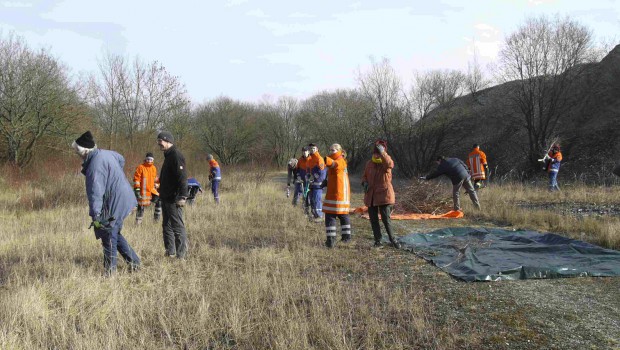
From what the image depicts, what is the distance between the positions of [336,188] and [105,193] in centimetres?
340

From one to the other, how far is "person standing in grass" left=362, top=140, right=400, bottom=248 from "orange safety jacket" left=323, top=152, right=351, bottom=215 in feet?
1.30

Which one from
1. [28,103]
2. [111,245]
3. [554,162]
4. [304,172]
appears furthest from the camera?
[28,103]

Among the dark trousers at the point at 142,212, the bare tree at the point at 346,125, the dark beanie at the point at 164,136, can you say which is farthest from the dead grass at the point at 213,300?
the bare tree at the point at 346,125

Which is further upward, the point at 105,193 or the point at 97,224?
the point at 105,193

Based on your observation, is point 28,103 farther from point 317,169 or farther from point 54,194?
point 317,169

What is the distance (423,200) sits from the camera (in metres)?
11.6

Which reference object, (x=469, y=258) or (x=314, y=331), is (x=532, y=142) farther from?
(x=314, y=331)

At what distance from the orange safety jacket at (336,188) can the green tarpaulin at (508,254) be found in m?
1.24

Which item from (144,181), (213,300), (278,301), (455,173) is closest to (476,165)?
(455,173)

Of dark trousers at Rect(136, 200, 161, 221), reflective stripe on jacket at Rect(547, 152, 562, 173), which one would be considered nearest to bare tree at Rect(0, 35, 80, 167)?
dark trousers at Rect(136, 200, 161, 221)

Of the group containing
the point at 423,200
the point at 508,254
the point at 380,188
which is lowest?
the point at 508,254

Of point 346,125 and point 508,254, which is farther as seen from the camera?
point 346,125

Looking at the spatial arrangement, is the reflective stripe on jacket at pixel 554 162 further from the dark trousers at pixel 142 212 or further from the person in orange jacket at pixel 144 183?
the person in orange jacket at pixel 144 183

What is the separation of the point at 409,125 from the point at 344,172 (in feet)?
60.2
